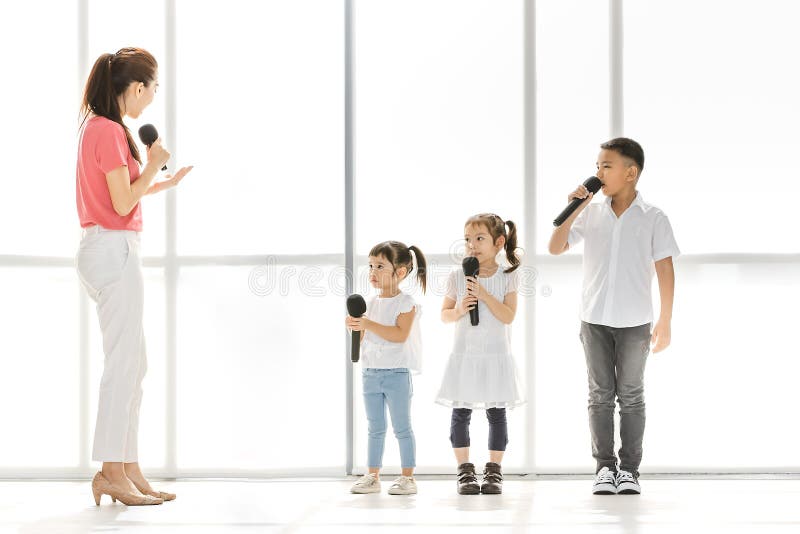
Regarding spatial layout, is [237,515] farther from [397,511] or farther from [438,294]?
[438,294]

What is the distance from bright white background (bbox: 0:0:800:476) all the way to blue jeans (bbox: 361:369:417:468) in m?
0.34

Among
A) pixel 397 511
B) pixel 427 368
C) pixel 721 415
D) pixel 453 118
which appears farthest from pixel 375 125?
pixel 721 415

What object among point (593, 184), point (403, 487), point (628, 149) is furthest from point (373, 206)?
point (403, 487)

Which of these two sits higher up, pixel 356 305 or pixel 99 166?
pixel 99 166

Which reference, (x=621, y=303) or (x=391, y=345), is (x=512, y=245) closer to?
(x=621, y=303)

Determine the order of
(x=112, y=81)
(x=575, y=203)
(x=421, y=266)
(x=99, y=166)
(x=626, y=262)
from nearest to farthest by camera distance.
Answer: (x=99, y=166), (x=112, y=81), (x=575, y=203), (x=626, y=262), (x=421, y=266)

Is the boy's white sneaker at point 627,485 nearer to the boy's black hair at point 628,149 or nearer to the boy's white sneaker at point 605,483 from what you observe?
the boy's white sneaker at point 605,483

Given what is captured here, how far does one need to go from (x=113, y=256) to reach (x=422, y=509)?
4.41 feet

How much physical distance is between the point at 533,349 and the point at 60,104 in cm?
223

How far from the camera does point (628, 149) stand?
3430mm

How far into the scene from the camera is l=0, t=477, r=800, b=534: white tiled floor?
109 inches

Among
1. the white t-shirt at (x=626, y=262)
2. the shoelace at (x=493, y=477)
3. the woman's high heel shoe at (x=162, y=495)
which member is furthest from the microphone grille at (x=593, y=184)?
the woman's high heel shoe at (x=162, y=495)

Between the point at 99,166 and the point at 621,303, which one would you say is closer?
the point at 99,166

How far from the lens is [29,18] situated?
3838mm
